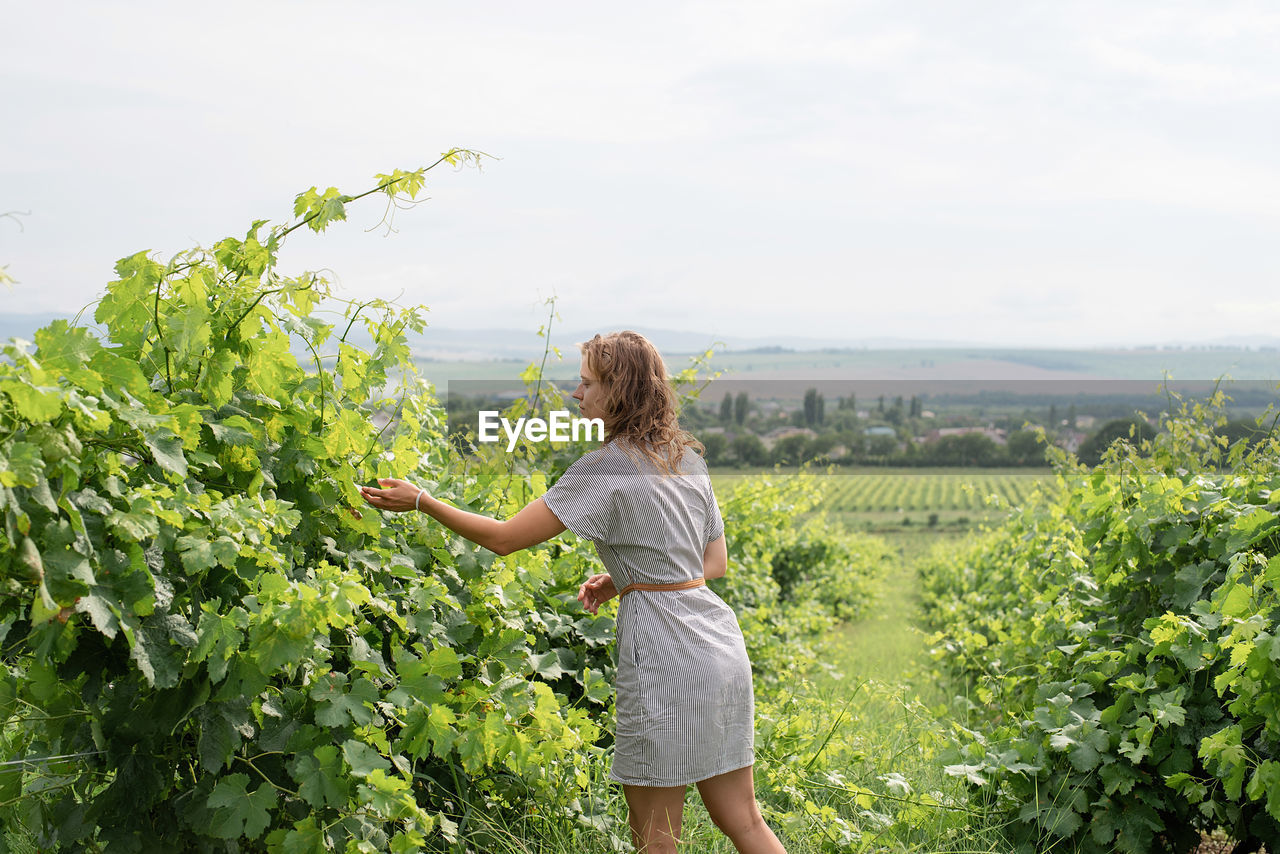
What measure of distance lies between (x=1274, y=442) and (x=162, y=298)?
4698 millimetres

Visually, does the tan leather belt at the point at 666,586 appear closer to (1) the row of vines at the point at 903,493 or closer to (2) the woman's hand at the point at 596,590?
(2) the woman's hand at the point at 596,590

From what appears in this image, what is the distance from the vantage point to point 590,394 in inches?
121

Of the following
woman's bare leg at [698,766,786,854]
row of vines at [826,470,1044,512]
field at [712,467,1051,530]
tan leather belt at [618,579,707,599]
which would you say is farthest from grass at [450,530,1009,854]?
row of vines at [826,470,1044,512]

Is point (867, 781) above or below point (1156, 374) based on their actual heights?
below

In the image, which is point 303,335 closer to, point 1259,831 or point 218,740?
point 218,740

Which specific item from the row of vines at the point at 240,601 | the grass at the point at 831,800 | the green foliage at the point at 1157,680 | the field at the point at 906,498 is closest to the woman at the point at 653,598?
the row of vines at the point at 240,601

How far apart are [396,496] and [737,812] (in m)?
1.39

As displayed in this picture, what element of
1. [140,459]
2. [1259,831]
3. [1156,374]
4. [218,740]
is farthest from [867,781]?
[1156,374]

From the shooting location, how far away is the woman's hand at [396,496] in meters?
2.92

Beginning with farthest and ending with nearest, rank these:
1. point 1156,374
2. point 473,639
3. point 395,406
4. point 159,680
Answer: point 1156,374 < point 395,406 < point 473,639 < point 159,680

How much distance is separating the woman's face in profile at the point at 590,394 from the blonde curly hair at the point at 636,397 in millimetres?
17

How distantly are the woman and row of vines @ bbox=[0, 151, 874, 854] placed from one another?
315mm

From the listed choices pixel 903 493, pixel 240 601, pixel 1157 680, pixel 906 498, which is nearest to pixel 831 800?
pixel 1157 680

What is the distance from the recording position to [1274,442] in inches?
181
